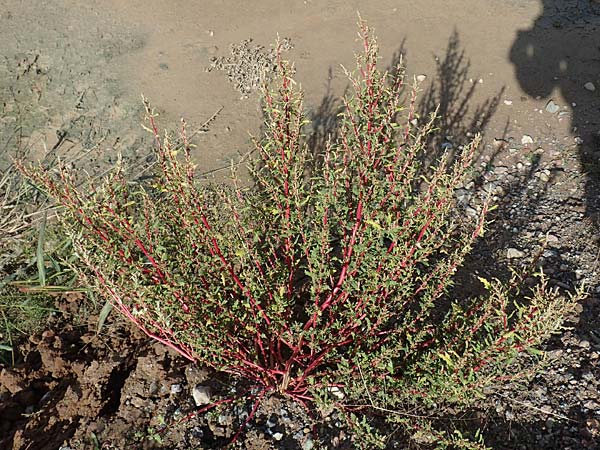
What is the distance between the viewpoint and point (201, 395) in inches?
113

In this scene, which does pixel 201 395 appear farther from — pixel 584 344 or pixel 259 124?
pixel 259 124

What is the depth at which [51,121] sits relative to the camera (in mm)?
5430

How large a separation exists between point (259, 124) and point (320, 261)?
2961mm

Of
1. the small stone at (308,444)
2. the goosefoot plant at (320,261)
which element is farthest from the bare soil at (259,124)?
the goosefoot plant at (320,261)

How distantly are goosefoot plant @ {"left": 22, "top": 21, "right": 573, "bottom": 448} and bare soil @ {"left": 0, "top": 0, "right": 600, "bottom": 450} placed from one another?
0.32 metres

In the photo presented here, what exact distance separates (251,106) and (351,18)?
1870 mm

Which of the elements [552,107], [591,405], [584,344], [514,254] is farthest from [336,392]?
[552,107]

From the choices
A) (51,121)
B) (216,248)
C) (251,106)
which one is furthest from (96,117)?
→ (216,248)

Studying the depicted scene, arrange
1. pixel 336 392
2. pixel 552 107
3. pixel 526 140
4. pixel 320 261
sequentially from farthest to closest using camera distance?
1. pixel 552 107
2. pixel 526 140
3. pixel 336 392
4. pixel 320 261

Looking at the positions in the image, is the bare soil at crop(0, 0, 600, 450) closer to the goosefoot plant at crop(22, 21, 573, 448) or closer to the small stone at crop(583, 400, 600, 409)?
the small stone at crop(583, 400, 600, 409)

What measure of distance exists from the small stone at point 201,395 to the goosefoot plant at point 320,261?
18 cm

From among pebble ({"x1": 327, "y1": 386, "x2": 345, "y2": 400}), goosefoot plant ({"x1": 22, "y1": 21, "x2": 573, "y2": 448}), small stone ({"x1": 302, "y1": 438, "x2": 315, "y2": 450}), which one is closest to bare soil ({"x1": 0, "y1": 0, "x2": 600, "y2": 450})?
small stone ({"x1": 302, "y1": 438, "x2": 315, "y2": 450})

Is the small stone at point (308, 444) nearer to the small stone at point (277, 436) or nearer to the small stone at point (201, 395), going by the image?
the small stone at point (277, 436)

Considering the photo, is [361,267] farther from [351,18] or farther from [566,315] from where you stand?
[351,18]
